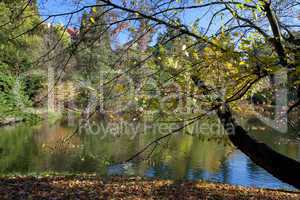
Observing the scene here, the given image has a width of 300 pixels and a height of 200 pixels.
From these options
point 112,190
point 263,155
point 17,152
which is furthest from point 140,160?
point 17,152

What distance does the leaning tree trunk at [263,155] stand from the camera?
4023mm

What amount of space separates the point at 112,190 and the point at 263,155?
2525mm

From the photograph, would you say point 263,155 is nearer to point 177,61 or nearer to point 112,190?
point 177,61

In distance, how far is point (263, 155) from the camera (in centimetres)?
421

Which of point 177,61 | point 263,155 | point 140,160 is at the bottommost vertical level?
point 140,160

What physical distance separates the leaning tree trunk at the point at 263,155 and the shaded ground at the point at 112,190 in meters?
1.26

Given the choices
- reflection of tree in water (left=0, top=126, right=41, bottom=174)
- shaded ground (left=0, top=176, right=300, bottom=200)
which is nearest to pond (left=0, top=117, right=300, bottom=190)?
reflection of tree in water (left=0, top=126, right=41, bottom=174)

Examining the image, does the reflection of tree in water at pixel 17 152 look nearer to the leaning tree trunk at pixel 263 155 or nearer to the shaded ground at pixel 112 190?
the shaded ground at pixel 112 190

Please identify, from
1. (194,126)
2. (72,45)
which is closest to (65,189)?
(194,126)

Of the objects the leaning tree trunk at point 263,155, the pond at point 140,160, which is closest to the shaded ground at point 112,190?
the leaning tree trunk at point 263,155

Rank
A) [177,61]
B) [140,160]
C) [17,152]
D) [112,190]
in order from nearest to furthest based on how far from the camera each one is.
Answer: [177,61] < [112,190] < [140,160] < [17,152]

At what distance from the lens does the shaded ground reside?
5289mm

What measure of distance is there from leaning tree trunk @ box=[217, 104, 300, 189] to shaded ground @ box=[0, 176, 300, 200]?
1.26m

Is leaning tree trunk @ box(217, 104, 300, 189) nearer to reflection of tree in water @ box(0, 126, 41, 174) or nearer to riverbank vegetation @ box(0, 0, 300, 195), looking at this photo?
riverbank vegetation @ box(0, 0, 300, 195)
